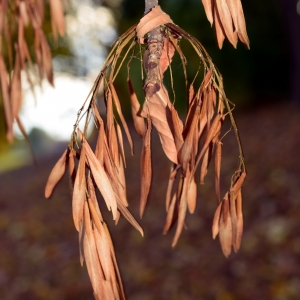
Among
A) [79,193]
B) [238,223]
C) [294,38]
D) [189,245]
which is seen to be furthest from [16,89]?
[294,38]

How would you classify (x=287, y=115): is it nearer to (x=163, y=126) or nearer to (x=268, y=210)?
(x=268, y=210)

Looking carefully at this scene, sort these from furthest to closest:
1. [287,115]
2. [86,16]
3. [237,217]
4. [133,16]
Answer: [86,16] < [133,16] < [287,115] < [237,217]

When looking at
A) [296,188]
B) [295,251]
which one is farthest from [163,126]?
[296,188]

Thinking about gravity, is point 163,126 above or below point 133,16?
above

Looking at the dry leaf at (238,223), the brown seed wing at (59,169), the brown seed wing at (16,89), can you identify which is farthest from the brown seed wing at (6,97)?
the dry leaf at (238,223)

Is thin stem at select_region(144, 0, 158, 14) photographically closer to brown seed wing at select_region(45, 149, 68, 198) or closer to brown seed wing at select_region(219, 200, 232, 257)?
brown seed wing at select_region(45, 149, 68, 198)

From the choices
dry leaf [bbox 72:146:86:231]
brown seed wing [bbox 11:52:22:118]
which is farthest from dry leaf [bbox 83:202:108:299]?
brown seed wing [bbox 11:52:22:118]

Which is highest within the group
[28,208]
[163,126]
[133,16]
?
[163,126]
